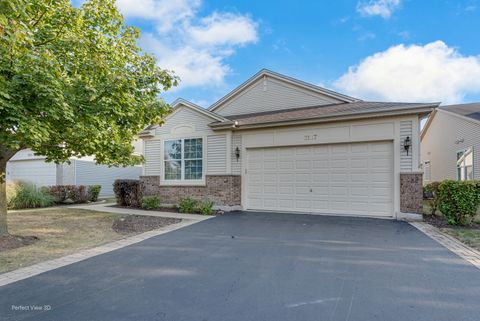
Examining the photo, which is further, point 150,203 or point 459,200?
point 150,203

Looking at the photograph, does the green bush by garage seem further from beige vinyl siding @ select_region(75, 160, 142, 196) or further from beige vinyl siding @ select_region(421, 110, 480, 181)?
beige vinyl siding @ select_region(75, 160, 142, 196)

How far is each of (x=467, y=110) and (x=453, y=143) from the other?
2.11 m

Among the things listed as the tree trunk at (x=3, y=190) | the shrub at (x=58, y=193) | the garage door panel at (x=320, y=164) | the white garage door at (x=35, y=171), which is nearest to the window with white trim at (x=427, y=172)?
the garage door panel at (x=320, y=164)

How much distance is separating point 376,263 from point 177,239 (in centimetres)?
413

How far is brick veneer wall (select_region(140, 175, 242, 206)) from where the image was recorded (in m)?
10.4

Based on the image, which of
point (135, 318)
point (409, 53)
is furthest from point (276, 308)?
point (409, 53)

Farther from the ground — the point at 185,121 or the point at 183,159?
the point at 185,121

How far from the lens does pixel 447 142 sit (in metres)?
15.9

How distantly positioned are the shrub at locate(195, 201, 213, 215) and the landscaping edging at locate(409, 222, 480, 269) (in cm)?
654

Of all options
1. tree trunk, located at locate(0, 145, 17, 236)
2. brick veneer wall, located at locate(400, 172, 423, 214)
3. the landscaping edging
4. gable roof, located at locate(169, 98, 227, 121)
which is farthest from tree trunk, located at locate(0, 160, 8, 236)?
brick veneer wall, located at locate(400, 172, 423, 214)

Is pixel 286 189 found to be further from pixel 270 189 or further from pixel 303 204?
A: pixel 303 204

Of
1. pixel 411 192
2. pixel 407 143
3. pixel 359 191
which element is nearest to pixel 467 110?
pixel 407 143

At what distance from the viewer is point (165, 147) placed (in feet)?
39.0

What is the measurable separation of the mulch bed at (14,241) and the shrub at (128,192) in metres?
5.78
